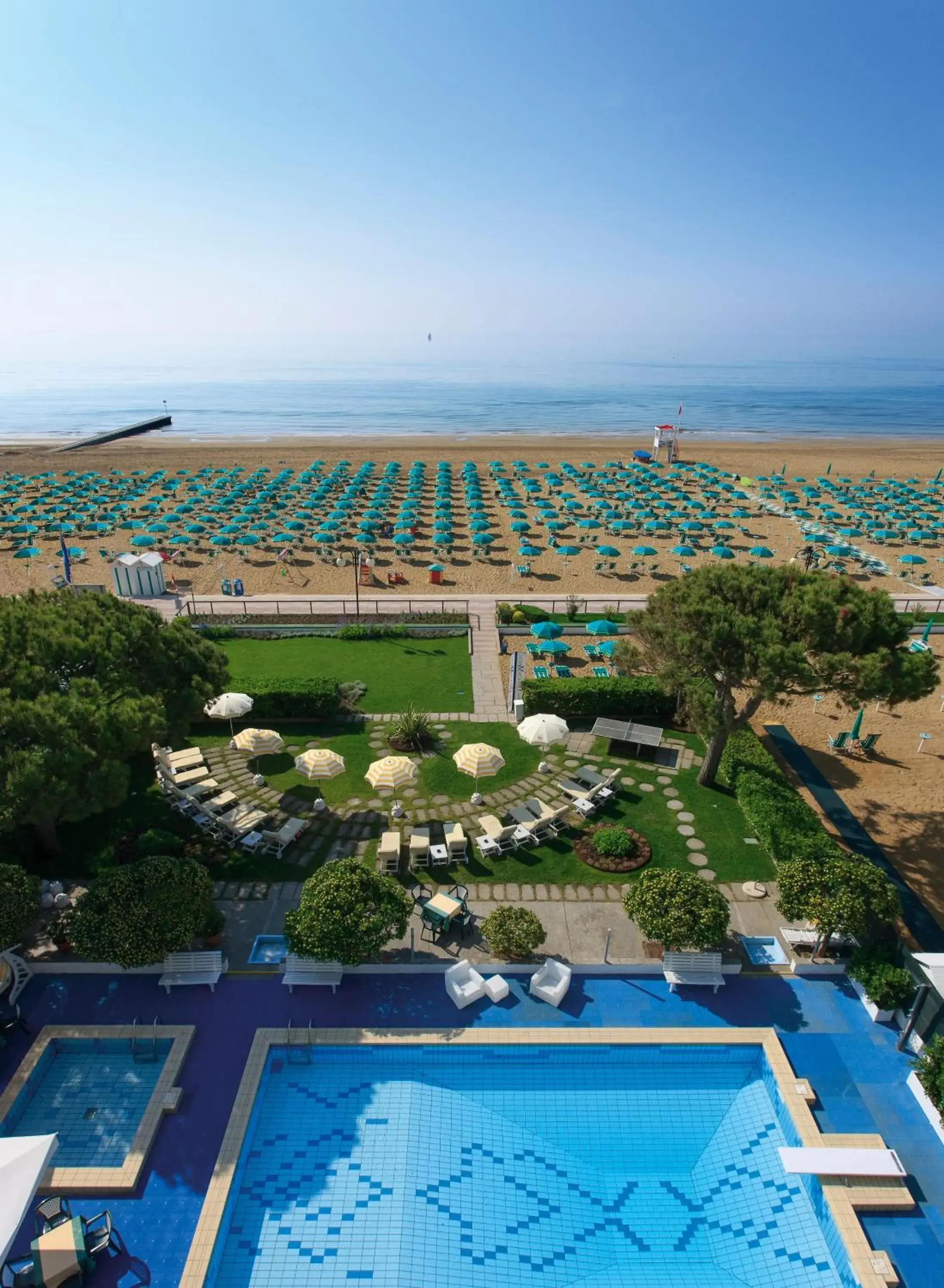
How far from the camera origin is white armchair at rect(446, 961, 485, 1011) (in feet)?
46.4

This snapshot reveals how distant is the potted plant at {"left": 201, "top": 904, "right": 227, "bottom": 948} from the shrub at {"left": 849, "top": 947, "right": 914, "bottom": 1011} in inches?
523

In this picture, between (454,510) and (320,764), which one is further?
(454,510)

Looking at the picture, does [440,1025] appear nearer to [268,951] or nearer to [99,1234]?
[268,951]

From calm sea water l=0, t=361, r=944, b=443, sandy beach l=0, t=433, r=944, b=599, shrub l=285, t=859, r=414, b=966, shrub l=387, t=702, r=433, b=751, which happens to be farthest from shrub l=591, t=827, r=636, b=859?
calm sea water l=0, t=361, r=944, b=443

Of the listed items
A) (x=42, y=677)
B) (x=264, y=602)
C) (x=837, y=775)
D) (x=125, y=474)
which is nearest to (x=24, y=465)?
(x=125, y=474)

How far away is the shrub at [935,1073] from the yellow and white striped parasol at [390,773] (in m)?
12.4

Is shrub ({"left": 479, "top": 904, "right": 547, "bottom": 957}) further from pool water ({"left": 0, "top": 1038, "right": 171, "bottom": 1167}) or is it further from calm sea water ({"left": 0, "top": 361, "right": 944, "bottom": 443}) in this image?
calm sea water ({"left": 0, "top": 361, "right": 944, "bottom": 443})

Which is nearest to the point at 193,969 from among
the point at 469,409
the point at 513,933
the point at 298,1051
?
the point at 298,1051

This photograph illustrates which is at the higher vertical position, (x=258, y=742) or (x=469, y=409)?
(x=469, y=409)

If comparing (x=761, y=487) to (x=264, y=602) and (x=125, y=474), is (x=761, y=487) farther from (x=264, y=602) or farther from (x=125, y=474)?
(x=125, y=474)

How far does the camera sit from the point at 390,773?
747 inches

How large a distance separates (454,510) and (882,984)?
4523 centimetres

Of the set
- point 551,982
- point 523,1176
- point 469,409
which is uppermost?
point 469,409

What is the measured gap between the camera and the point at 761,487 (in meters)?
62.6
